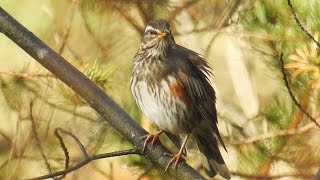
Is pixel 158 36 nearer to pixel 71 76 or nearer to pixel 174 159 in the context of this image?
pixel 174 159

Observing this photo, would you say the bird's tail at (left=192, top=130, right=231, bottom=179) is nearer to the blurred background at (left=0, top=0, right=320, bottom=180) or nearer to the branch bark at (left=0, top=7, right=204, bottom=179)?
the blurred background at (left=0, top=0, right=320, bottom=180)

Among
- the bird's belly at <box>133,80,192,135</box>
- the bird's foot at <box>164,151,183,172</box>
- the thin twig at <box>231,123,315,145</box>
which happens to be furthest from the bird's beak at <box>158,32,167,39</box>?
the bird's foot at <box>164,151,183,172</box>

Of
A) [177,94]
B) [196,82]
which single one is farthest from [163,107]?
[196,82]

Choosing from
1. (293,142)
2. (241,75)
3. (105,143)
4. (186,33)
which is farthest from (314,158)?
(241,75)

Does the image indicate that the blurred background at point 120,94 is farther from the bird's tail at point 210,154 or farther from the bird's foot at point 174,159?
the bird's foot at point 174,159

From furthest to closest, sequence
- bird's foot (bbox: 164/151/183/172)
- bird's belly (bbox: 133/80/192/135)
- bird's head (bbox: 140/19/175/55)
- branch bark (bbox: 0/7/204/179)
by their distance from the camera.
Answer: bird's head (bbox: 140/19/175/55) → bird's belly (bbox: 133/80/192/135) → bird's foot (bbox: 164/151/183/172) → branch bark (bbox: 0/7/204/179)

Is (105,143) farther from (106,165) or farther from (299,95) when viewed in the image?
(299,95)
